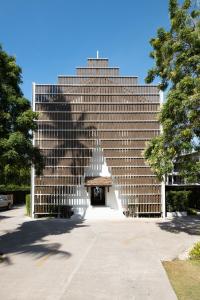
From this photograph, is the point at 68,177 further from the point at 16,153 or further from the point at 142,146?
the point at 16,153

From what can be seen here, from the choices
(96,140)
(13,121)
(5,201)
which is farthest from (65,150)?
(5,201)

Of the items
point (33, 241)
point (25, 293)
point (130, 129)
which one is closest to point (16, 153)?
point (33, 241)

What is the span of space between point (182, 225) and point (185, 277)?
14210 mm

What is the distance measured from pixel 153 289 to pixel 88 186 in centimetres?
1993

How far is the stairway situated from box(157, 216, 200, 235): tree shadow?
4.61 metres

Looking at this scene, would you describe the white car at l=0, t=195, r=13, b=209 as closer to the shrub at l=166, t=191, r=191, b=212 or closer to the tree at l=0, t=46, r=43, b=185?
the shrub at l=166, t=191, r=191, b=212

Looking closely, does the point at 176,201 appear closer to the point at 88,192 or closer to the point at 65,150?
the point at 88,192

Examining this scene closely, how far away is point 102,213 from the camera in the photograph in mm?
30297

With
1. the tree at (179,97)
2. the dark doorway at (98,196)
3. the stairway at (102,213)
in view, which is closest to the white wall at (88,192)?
the stairway at (102,213)

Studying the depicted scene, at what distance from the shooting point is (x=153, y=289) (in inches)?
400

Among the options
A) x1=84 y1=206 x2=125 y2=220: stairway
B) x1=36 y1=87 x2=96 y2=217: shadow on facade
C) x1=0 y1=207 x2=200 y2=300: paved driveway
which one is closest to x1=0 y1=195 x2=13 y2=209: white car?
x1=36 y1=87 x2=96 y2=217: shadow on facade

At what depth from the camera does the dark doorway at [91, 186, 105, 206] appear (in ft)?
107

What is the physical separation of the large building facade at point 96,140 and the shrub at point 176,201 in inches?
60.4

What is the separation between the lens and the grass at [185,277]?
9623 millimetres
